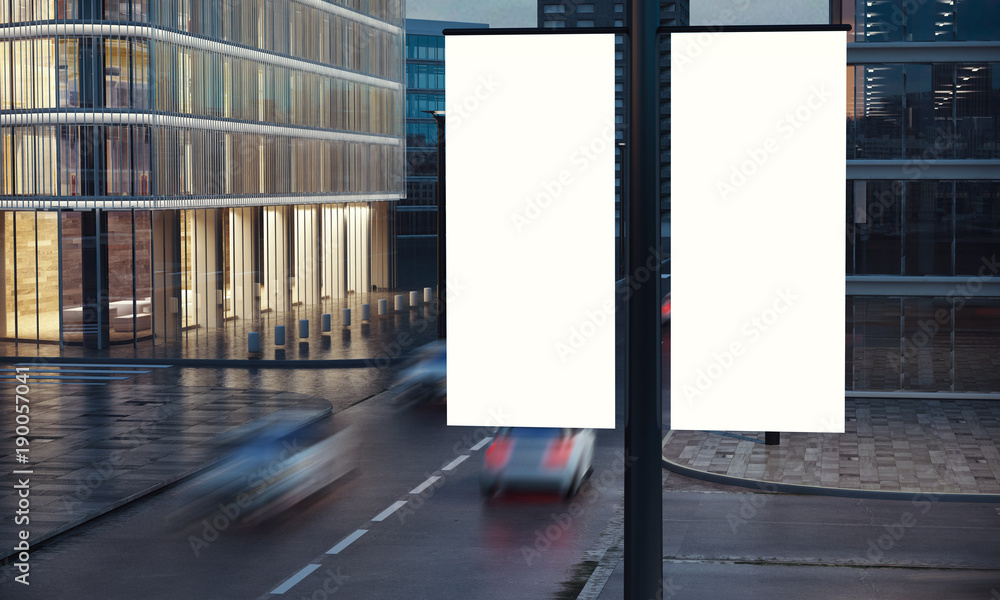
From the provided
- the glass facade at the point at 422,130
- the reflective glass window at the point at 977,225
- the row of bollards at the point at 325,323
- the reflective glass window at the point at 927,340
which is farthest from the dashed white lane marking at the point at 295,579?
the glass facade at the point at 422,130

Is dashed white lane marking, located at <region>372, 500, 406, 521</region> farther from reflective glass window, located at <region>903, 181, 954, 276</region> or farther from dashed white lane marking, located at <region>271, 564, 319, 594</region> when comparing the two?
reflective glass window, located at <region>903, 181, 954, 276</region>

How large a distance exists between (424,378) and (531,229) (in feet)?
86.3

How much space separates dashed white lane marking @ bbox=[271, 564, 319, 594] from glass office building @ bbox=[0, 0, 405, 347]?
27327 mm

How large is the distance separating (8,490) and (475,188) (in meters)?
15.2

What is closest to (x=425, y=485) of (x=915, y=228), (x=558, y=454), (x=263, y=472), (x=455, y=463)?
(x=455, y=463)

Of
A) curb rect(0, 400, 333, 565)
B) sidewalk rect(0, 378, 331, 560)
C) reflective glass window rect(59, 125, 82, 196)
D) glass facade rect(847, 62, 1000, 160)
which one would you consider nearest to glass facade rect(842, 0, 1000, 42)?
glass facade rect(847, 62, 1000, 160)

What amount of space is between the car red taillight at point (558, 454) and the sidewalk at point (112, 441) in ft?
20.0

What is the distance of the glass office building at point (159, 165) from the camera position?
128ft

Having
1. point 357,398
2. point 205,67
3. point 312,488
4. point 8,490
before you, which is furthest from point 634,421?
point 205,67

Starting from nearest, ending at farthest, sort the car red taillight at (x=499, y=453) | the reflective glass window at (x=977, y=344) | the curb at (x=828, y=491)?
the curb at (x=828, y=491), the car red taillight at (x=499, y=453), the reflective glass window at (x=977, y=344)

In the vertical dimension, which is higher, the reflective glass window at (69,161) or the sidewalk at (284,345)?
the reflective glass window at (69,161)

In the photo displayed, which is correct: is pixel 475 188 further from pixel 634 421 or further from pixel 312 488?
pixel 312 488

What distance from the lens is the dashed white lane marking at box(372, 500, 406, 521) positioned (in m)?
15.8

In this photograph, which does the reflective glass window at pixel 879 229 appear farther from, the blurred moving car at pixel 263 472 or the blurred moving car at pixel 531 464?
the blurred moving car at pixel 263 472
